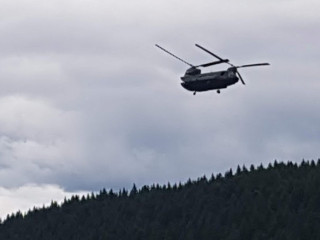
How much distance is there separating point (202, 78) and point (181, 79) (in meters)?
4.48

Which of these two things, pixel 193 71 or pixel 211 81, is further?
pixel 193 71

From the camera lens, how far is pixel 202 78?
14100cm

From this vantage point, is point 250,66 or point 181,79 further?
point 181,79

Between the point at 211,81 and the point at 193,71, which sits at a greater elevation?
the point at 193,71

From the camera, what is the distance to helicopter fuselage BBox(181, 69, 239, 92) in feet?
455

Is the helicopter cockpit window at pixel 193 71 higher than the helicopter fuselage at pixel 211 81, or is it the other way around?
→ the helicopter cockpit window at pixel 193 71

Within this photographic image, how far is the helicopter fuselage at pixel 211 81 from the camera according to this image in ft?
455

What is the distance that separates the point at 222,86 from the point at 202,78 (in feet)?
12.2

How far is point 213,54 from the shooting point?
137625mm

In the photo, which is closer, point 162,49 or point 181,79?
point 162,49

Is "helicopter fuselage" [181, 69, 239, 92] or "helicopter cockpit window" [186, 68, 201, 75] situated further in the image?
"helicopter cockpit window" [186, 68, 201, 75]

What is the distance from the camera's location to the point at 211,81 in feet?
458

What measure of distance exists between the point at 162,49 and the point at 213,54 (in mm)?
7981

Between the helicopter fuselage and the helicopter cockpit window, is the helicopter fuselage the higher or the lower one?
the lower one
